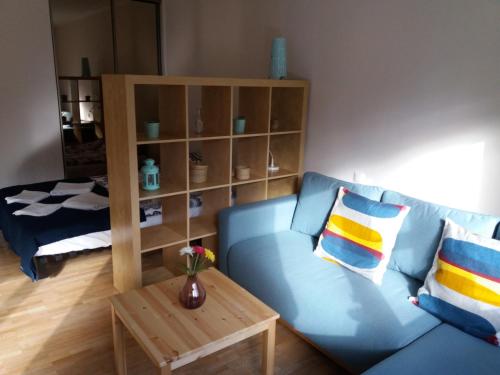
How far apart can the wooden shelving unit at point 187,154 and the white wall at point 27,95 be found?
6.39ft

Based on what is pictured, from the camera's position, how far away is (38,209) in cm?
299

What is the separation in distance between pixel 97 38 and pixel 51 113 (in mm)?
949

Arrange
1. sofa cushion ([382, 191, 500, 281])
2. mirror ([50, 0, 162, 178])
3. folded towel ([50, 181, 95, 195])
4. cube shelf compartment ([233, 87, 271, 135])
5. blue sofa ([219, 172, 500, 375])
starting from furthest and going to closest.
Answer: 1. mirror ([50, 0, 162, 178])
2. folded towel ([50, 181, 95, 195])
3. cube shelf compartment ([233, 87, 271, 135])
4. sofa cushion ([382, 191, 500, 281])
5. blue sofa ([219, 172, 500, 375])

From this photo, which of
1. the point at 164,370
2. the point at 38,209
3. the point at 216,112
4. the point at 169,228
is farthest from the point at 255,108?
the point at 164,370

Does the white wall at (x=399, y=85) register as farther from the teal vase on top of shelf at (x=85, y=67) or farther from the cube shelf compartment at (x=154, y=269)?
the teal vase on top of shelf at (x=85, y=67)

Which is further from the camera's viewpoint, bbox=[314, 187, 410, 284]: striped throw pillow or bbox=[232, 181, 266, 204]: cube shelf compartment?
bbox=[232, 181, 266, 204]: cube shelf compartment

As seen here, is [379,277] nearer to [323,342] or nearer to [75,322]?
[323,342]

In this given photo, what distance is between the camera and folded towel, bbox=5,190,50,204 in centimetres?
315

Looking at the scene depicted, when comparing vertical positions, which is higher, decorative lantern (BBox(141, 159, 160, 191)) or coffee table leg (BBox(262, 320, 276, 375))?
decorative lantern (BBox(141, 159, 160, 191))

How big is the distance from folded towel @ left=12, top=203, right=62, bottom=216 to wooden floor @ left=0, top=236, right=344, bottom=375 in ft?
1.49

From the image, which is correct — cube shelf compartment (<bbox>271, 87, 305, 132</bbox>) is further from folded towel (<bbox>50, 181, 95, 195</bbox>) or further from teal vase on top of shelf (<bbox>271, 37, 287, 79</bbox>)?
folded towel (<bbox>50, 181, 95, 195</bbox>)

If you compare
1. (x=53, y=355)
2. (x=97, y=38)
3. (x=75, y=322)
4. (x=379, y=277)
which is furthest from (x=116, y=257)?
(x=97, y=38)

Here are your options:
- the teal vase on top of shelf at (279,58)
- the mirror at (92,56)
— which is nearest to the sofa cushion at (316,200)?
the teal vase on top of shelf at (279,58)

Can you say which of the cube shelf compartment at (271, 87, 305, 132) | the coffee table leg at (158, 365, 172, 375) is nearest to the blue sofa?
the cube shelf compartment at (271, 87, 305, 132)
